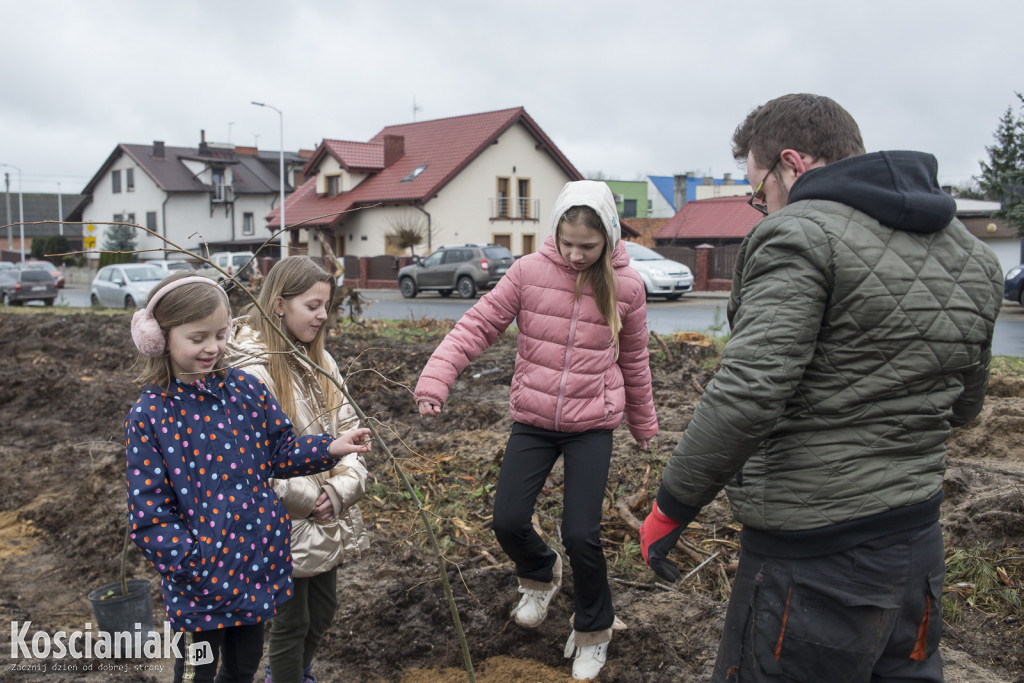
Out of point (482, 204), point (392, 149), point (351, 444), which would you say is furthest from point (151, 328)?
point (392, 149)

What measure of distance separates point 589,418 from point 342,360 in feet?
21.7

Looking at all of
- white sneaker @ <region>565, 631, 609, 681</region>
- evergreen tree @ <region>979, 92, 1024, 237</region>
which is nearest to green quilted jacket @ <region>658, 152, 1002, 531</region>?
white sneaker @ <region>565, 631, 609, 681</region>

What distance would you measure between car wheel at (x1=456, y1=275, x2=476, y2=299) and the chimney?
16.0m

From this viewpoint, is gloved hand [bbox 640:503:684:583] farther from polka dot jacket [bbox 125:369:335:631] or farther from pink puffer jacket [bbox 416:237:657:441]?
polka dot jacket [bbox 125:369:335:631]

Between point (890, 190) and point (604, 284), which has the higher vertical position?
point (890, 190)

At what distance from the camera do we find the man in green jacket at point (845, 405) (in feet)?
5.92

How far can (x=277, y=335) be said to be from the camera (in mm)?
2848

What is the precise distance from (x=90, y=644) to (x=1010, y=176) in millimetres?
18568

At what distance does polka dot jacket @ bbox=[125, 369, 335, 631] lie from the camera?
2.25 m

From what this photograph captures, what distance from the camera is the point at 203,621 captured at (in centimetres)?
232

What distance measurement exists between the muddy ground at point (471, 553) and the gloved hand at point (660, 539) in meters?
0.40

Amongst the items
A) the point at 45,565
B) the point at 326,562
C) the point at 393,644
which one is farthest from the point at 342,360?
the point at 326,562

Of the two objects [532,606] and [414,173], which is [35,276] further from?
[532,606]

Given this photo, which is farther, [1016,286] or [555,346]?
[1016,286]
